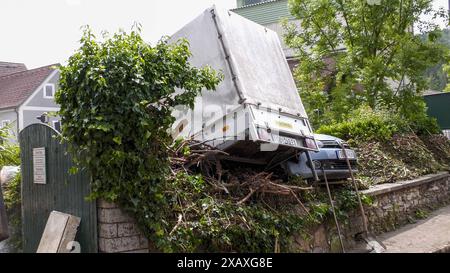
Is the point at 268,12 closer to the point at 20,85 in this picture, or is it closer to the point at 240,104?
the point at 20,85

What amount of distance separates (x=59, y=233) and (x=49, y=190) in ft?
2.74

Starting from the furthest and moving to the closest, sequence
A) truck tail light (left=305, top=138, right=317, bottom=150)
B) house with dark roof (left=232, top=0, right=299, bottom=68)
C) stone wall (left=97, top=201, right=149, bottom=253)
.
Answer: house with dark roof (left=232, top=0, right=299, bottom=68) → truck tail light (left=305, top=138, right=317, bottom=150) → stone wall (left=97, top=201, right=149, bottom=253)

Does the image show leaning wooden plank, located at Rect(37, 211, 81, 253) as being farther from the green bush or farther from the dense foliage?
the green bush

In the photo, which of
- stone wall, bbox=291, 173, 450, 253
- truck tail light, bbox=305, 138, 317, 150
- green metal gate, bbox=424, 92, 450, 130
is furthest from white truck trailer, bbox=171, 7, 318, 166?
green metal gate, bbox=424, 92, 450, 130

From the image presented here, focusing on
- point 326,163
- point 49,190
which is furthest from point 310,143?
point 49,190

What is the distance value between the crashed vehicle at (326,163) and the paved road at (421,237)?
58.8 inches

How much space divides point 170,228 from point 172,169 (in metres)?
0.94

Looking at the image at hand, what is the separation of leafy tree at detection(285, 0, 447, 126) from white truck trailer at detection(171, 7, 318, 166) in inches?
338

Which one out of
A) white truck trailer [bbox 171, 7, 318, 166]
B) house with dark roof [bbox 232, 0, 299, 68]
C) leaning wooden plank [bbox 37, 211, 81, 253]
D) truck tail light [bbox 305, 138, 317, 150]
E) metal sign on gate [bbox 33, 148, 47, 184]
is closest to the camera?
leaning wooden plank [bbox 37, 211, 81, 253]

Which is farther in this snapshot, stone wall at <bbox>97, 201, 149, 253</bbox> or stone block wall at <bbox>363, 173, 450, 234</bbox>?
stone block wall at <bbox>363, 173, 450, 234</bbox>

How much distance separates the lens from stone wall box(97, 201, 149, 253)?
5.32 m

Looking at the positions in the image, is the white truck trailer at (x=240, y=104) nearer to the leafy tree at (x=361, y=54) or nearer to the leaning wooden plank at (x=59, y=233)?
the leaning wooden plank at (x=59, y=233)

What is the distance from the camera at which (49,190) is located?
6.28 metres

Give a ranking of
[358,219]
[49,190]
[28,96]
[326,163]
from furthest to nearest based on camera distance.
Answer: [28,96] < [358,219] < [326,163] < [49,190]
